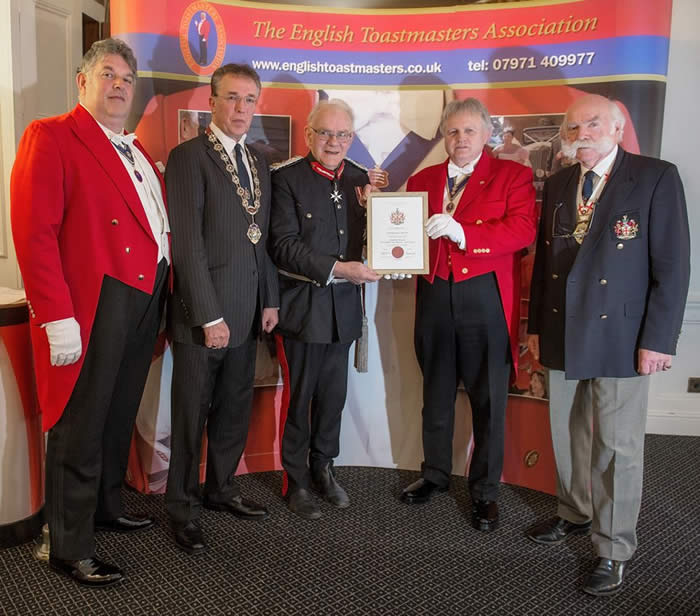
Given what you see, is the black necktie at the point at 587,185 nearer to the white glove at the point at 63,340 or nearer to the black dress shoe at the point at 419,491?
the black dress shoe at the point at 419,491

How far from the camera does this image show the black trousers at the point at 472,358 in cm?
276

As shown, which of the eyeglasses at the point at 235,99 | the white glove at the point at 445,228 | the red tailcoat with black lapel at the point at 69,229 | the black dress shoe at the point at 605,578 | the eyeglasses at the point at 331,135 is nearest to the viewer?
the red tailcoat with black lapel at the point at 69,229

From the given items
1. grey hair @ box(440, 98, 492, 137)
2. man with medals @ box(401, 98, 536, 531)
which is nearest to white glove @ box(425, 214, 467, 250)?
man with medals @ box(401, 98, 536, 531)

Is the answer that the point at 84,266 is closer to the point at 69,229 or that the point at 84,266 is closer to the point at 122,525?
the point at 69,229

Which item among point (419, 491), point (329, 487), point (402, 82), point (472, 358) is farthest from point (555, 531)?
point (402, 82)

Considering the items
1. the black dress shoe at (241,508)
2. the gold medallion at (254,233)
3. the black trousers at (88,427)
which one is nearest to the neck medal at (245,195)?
the gold medallion at (254,233)

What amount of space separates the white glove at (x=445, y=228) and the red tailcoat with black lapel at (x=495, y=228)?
0.03 m

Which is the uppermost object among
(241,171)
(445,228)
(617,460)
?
(241,171)

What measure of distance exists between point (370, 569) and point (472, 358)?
3.31 ft

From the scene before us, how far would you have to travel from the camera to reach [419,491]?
10.0 feet

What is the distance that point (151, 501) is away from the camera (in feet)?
9.85

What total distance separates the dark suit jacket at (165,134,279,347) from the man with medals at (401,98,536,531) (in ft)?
2.60

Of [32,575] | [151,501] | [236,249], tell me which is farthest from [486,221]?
[32,575]

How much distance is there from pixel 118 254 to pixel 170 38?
1271mm
